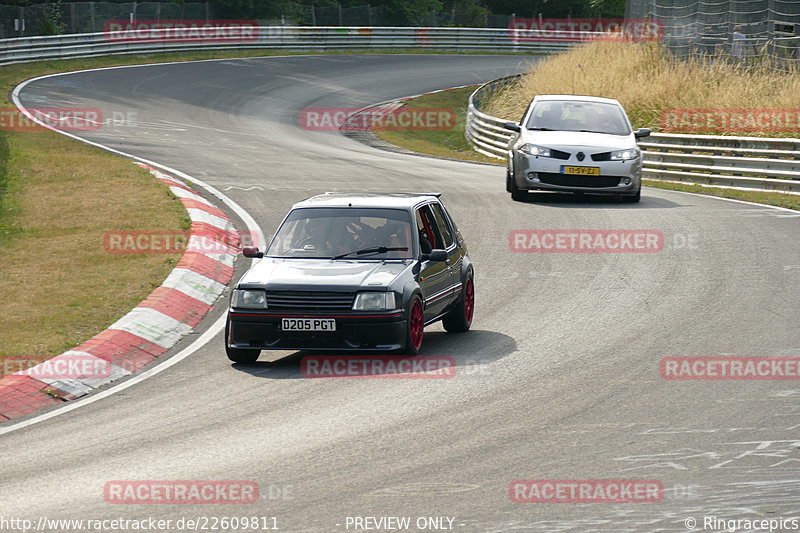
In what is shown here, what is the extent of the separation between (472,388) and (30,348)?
4.06m

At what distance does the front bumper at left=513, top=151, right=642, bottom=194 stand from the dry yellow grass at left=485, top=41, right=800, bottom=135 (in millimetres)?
7469

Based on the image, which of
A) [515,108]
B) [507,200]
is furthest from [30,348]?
[515,108]

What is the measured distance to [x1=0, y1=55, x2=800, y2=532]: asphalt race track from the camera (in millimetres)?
6211

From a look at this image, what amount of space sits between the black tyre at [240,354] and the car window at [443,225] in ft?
8.01

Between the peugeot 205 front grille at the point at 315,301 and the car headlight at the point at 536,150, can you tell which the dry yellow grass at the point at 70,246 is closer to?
the peugeot 205 front grille at the point at 315,301

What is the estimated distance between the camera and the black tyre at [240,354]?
31.8 ft

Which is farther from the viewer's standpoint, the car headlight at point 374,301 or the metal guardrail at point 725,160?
the metal guardrail at point 725,160

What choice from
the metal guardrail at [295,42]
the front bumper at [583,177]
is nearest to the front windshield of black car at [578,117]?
the front bumper at [583,177]

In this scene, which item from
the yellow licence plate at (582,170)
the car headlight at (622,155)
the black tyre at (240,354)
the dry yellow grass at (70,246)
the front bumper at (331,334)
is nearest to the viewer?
the front bumper at (331,334)

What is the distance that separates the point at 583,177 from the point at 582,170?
0.43 feet

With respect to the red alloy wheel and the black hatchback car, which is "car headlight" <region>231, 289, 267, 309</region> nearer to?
the black hatchback car

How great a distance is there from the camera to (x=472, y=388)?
877cm

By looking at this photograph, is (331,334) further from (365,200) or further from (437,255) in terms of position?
(365,200)

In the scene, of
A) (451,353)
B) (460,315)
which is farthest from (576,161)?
(451,353)
